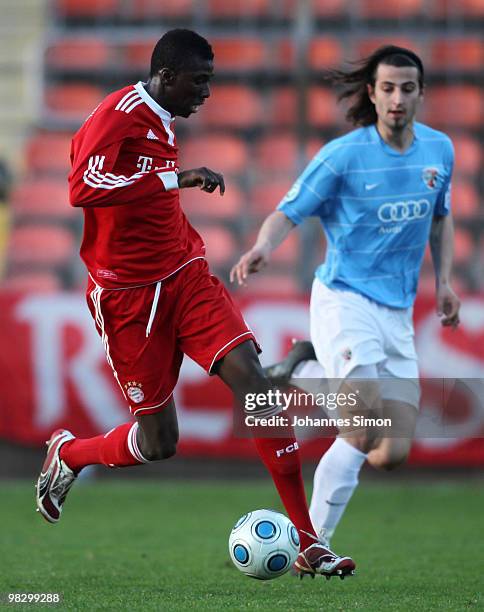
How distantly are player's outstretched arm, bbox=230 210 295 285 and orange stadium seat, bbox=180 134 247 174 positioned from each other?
6.69 metres

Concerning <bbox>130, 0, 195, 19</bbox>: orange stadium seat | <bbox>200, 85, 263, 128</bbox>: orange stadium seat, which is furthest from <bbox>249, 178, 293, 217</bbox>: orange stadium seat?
<bbox>130, 0, 195, 19</bbox>: orange stadium seat

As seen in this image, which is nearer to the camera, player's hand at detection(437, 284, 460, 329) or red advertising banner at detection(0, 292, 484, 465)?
player's hand at detection(437, 284, 460, 329)

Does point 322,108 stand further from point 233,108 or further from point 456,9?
point 456,9

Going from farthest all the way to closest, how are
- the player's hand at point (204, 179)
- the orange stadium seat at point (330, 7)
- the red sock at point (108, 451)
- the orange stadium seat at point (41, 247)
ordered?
the orange stadium seat at point (330, 7), the orange stadium seat at point (41, 247), the red sock at point (108, 451), the player's hand at point (204, 179)

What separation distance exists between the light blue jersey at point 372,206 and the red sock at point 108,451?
3.87 ft

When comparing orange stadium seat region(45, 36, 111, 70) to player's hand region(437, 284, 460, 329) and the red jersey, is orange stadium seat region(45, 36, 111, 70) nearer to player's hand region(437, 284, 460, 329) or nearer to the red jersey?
player's hand region(437, 284, 460, 329)

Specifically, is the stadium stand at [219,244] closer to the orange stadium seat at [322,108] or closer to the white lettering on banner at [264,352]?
the white lettering on banner at [264,352]

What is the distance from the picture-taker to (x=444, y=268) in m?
5.73

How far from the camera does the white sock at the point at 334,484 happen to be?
17.7 feet

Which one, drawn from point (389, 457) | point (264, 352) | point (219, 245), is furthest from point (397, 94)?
point (219, 245)

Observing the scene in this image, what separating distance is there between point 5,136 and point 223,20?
2865mm

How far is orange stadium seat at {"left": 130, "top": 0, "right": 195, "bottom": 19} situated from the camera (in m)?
13.8

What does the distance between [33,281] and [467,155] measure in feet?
14.9

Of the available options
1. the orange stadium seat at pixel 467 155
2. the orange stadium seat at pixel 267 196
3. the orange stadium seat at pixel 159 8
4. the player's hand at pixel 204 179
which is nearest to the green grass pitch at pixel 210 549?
the player's hand at pixel 204 179
